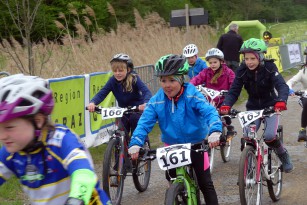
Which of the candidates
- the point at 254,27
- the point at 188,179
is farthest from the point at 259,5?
the point at 188,179

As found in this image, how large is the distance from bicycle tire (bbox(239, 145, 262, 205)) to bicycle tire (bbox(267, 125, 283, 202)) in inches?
23.0

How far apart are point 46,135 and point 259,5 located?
85820mm

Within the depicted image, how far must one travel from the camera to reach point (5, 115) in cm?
278

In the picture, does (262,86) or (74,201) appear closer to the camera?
(74,201)

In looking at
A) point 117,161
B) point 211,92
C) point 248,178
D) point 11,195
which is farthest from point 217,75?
point 11,195

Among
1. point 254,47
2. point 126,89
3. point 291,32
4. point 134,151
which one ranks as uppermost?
point 291,32

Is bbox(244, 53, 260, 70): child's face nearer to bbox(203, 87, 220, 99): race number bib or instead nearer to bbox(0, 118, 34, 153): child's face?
bbox(203, 87, 220, 99): race number bib

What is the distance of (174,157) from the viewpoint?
4852 mm

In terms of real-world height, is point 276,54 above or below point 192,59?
above

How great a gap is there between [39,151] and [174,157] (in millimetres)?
1953

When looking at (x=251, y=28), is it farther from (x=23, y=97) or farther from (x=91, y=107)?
(x=23, y=97)

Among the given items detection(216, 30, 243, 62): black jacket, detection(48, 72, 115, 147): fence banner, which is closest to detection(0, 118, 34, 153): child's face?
detection(48, 72, 115, 147): fence banner

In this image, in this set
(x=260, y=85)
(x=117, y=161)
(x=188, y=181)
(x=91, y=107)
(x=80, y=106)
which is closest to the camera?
(x=188, y=181)

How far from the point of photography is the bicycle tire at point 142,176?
7.53 meters
